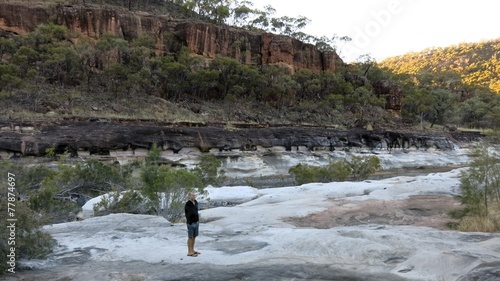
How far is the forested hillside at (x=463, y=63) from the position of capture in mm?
127056

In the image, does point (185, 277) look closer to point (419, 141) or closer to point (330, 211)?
point (330, 211)

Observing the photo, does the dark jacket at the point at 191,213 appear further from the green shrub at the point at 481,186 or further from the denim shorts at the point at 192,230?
the green shrub at the point at 481,186

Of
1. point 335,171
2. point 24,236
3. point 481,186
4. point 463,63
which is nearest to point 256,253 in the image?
point 24,236

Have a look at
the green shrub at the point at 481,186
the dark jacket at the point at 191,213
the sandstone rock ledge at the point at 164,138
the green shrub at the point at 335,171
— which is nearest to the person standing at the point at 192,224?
the dark jacket at the point at 191,213

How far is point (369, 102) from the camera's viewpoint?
75.8 metres

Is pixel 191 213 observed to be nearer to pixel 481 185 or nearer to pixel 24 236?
pixel 24 236

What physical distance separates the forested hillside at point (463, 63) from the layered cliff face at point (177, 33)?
2072 inches

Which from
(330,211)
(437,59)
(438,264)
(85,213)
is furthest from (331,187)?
(437,59)

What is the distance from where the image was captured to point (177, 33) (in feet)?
245

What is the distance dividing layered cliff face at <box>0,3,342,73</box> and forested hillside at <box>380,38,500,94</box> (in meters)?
52.6

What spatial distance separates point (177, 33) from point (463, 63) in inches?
4874

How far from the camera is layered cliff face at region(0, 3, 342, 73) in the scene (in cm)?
6319

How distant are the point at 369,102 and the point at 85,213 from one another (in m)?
65.7

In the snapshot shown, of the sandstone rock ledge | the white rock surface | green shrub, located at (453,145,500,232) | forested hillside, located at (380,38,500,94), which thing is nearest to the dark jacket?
the white rock surface
